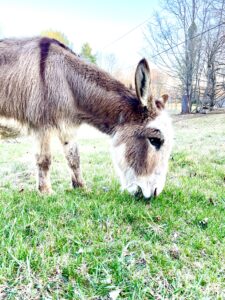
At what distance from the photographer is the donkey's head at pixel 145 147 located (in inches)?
110

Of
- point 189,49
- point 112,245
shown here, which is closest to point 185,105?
point 189,49

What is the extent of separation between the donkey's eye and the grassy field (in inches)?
21.0

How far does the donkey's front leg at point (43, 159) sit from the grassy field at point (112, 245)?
0.16 metres

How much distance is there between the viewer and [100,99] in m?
3.08

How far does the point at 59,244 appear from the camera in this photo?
1.93 m

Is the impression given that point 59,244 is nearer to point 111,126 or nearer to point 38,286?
point 38,286

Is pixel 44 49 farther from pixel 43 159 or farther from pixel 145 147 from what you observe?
pixel 145 147

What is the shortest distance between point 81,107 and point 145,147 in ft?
2.64

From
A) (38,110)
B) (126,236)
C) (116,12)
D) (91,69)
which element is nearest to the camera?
(126,236)

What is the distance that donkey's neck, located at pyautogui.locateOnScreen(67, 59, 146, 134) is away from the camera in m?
3.03

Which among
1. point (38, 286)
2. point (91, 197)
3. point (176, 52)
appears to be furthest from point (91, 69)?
point (176, 52)

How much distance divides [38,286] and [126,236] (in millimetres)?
761

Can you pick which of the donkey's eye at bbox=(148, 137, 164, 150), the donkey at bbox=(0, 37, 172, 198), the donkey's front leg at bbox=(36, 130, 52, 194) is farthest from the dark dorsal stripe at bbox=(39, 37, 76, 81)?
the donkey's eye at bbox=(148, 137, 164, 150)

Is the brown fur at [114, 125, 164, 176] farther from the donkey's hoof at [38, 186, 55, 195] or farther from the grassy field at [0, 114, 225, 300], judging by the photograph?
the donkey's hoof at [38, 186, 55, 195]
